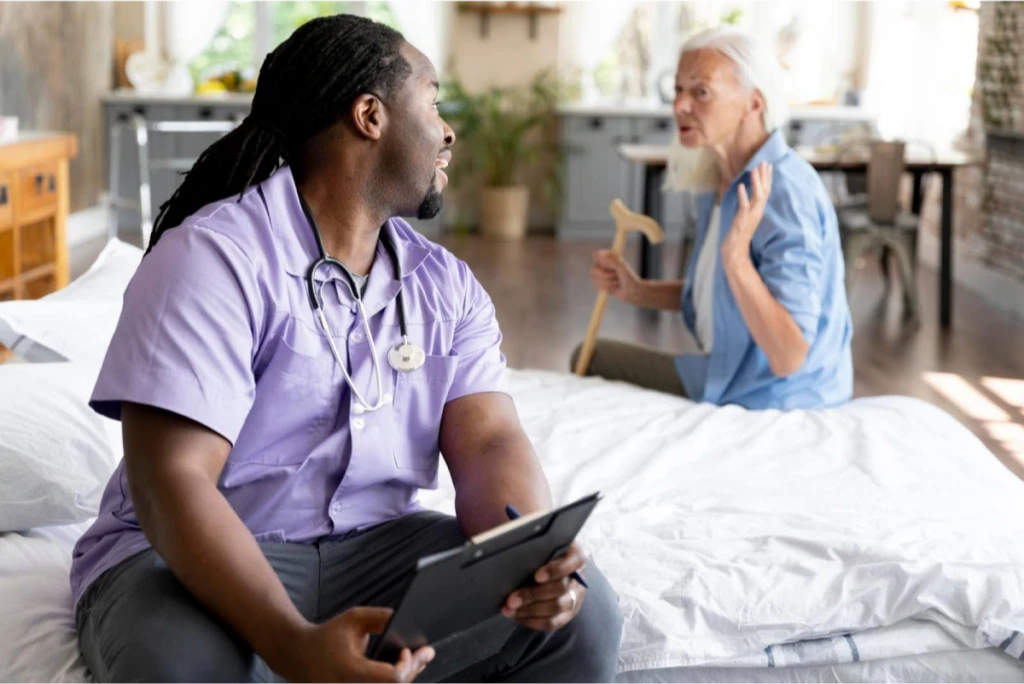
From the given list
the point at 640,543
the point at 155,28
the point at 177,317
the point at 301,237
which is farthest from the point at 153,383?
the point at 155,28

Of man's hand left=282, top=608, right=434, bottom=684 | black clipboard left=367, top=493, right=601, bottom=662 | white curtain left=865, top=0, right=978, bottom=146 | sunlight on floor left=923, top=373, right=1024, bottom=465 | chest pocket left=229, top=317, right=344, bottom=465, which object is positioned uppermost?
white curtain left=865, top=0, right=978, bottom=146

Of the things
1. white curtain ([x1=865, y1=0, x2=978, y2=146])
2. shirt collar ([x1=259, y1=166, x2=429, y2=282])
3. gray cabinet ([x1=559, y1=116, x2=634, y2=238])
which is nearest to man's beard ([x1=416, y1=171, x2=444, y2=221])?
shirt collar ([x1=259, y1=166, x2=429, y2=282])

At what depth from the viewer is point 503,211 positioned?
783cm

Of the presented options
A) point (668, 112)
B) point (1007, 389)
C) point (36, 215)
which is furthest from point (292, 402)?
point (668, 112)

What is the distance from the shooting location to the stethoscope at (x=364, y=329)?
1453 mm

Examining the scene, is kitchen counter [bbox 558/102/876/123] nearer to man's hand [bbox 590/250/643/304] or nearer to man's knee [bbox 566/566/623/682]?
man's hand [bbox 590/250/643/304]

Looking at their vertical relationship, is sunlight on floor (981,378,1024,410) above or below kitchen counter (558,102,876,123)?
below

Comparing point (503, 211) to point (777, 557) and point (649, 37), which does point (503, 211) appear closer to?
point (649, 37)

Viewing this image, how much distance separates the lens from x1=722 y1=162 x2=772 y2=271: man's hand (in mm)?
2553

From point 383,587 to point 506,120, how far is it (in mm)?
6586

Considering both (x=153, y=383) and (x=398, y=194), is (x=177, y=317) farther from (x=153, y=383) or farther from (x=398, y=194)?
(x=398, y=194)

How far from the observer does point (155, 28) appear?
26.2 feet

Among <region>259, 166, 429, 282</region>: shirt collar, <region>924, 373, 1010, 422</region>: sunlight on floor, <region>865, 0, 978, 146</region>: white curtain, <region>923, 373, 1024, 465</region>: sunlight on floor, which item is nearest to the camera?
<region>259, 166, 429, 282</region>: shirt collar

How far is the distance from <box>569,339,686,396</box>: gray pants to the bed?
51cm
